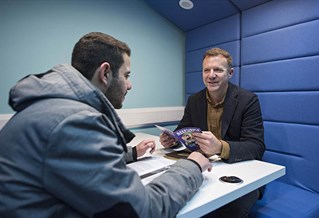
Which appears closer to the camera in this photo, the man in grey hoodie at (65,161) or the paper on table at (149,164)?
the man in grey hoodie at (65,161)

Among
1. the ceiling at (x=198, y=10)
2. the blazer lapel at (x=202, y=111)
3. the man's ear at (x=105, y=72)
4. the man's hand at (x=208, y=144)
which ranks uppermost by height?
the ceiling at (x=198, y=10)

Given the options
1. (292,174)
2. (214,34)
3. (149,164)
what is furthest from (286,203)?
(214,34)

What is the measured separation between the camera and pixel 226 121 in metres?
1.33

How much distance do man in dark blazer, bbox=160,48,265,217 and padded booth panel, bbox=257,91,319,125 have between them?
1.20 ft

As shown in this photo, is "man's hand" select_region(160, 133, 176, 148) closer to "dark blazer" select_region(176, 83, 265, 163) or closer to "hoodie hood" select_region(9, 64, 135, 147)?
"dark blazer" select_region(176, 83, 265, 163)

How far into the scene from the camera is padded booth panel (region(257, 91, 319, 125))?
142 centimetres

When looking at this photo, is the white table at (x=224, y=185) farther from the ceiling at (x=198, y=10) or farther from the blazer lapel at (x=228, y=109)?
the ceiling at (x=198, y=10)

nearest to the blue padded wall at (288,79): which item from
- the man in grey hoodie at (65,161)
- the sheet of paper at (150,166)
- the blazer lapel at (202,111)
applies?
the blazer lapel at (202,111)

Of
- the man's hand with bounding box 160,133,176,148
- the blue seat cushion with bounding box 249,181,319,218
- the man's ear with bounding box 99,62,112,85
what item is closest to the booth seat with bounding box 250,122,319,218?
the blue seat cushion with bounding box 249,181,319,218

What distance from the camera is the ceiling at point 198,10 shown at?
188 cm

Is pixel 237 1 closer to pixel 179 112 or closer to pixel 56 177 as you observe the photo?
pixel 179 112

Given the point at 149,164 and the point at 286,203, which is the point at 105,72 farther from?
the point at 286,203

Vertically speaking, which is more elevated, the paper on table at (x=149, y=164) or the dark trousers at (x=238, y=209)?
the paper on table at (x=149, y=164)

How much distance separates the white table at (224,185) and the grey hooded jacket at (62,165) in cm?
15
